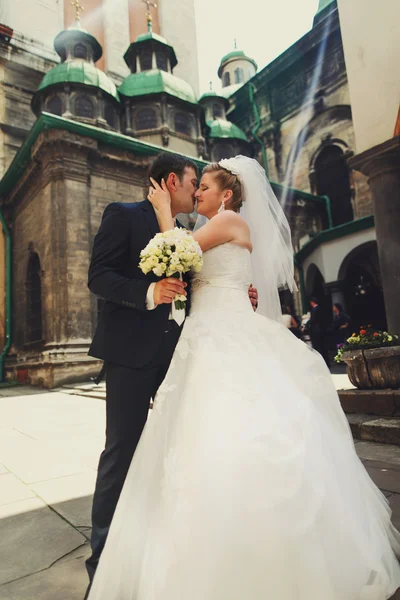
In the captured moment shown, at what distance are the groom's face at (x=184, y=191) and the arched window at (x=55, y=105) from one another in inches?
707

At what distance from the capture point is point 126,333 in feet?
7.11

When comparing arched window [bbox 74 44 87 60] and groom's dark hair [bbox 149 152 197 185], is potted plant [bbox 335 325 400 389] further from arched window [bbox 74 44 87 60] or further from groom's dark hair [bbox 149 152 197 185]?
arched window [bbox 74 44 87 60]

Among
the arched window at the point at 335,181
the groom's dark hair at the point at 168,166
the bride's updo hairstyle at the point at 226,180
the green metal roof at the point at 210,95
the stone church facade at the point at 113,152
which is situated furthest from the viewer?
the green metal roof at the point at 210,95

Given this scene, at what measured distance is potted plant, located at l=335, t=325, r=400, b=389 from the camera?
5047 mm

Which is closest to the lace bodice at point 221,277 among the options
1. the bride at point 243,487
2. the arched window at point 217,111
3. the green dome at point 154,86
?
the bride at point 243,487

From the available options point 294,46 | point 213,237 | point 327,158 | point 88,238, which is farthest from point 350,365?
point 294,46

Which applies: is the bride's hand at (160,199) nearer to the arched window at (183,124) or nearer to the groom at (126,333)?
the groom at (126,333)

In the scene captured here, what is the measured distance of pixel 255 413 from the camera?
186cm

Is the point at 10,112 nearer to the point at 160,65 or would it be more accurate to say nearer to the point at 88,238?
the point at 160,65

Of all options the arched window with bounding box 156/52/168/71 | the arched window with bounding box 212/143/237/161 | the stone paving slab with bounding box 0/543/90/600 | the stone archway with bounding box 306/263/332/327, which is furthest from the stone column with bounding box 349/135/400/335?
the arched window with bounding box 156/52/168/71

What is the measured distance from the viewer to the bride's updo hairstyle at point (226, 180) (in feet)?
8.78

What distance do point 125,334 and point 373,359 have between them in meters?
3.97

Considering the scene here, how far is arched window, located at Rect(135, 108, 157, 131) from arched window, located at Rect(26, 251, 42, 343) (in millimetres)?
8788

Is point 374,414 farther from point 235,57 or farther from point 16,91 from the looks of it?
point 235,57
